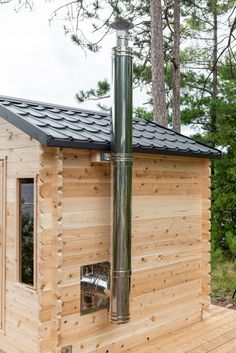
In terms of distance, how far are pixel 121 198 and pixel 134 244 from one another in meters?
0.72

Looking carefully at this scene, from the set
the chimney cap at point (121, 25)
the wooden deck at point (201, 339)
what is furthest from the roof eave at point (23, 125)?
the wooden deck at point (201, 339)

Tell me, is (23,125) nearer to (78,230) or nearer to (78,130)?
(78,130)

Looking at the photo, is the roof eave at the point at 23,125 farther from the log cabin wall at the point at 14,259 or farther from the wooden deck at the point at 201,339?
the wooden deck at the point at 201,339

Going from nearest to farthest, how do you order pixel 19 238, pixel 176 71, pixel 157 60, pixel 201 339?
pixel 19 238, pixel 201 339, pixel 157 60, pixel 176 71

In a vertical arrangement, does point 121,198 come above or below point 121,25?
below

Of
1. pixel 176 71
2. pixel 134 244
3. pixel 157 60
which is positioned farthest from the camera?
pixel 176 71

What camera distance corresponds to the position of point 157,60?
25.5ft

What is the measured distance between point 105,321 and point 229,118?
252 inches

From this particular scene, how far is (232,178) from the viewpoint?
29.0 feet

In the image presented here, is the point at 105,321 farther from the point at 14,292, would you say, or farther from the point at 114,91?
the point at 114,91

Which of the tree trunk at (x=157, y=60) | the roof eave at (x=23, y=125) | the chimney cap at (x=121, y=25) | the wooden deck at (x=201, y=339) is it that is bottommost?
the wooden deck at (x=201, y=339)

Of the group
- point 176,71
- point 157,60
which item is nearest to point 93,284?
point 157,60

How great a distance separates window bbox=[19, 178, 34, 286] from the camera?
12.1ft

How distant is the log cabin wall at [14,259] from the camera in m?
3.59
